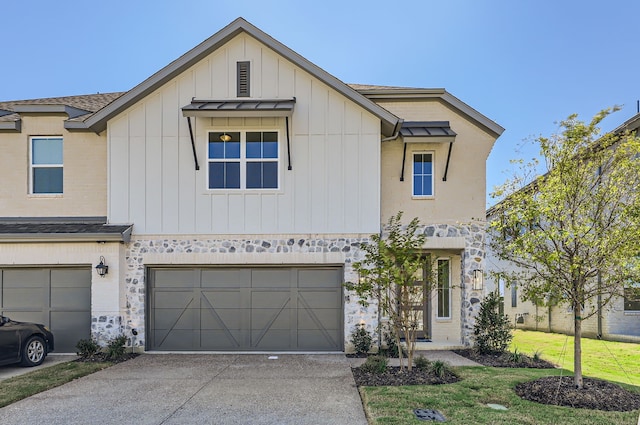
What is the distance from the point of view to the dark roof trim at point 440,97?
11.6 meters

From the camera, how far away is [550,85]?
1441 inches

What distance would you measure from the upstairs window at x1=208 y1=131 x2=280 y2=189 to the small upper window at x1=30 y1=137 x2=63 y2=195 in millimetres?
4374

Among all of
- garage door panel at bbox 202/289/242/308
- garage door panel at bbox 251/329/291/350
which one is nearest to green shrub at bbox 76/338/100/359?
garage door panel at bbox 202/289/242/308

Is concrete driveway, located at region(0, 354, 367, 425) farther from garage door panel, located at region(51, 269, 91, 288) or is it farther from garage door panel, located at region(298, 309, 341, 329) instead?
garage door panel, located at region(51, 269, 91, 288)

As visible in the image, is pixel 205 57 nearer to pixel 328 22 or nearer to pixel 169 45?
pixel 328 22

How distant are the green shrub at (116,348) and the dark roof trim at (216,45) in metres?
5.40

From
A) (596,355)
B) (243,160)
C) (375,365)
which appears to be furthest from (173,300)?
(596,355)

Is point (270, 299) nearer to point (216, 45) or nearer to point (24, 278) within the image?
point (24, 278)

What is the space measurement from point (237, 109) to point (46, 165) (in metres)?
5.83

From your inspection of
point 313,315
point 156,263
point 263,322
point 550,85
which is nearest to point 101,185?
point 156,263

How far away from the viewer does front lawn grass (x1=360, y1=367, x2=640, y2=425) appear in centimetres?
594

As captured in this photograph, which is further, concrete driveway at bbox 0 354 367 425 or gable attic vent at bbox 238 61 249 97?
gable attic vent at bbox 238 61 249 97

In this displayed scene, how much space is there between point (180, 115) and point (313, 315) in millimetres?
6168

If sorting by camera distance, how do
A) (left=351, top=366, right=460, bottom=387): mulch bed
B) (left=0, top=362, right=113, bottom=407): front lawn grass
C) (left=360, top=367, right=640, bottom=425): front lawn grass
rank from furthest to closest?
(left=351, top=366, right=460, bottom=387): mulch bed
(left=0, top=362, right=113, bottom=407): front lawn grass
(left=360, top=367, right=640, bottom=425): front lawn grass
